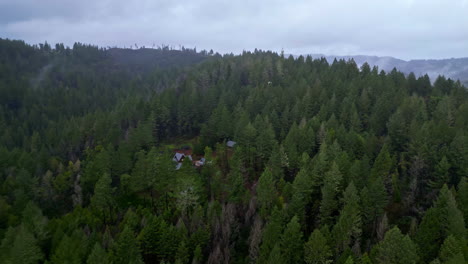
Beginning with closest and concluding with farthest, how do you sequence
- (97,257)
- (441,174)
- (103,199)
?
(97,257), (441,174), (103,199)

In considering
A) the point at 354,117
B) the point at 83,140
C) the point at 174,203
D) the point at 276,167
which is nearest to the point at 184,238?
the point at 174,203

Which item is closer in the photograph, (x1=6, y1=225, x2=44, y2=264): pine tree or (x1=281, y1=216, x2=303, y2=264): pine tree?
(x1=6, y1=225, x2=44, y2=264): pine tree

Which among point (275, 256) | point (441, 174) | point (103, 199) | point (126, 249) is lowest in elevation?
point (126, 249)

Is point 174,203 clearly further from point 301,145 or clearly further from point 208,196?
point 301,145

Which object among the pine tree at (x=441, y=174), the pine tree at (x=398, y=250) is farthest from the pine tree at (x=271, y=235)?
the pine tree at (x=441, y=174)

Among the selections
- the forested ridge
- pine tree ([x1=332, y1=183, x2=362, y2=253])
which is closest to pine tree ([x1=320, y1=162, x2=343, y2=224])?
the forested ridge

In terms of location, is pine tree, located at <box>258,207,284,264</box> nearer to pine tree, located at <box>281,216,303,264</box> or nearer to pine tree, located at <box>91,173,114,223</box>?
pine tree, located at <box>281,216,303,264</box>

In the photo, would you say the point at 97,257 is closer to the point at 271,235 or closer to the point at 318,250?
the point at 271,235

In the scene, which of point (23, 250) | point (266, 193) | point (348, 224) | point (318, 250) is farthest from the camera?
point (266, 193)

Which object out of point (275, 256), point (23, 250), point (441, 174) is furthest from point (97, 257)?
point (441, 174)
